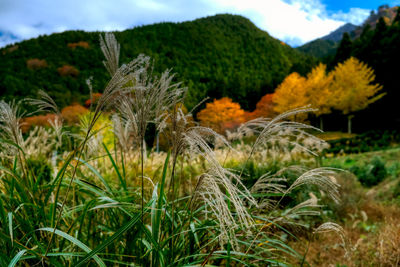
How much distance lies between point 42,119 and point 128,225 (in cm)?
1529

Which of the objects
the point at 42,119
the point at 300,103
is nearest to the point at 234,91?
the point at 300,103

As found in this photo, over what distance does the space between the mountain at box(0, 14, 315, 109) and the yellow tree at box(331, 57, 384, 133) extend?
37.5 ft

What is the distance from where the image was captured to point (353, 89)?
23.2m

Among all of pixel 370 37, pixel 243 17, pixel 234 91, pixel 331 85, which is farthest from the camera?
pixel 243 17

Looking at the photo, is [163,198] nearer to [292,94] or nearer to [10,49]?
[292,94]

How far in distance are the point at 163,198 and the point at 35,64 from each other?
3728 cm

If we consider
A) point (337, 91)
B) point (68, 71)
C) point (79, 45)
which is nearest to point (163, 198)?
point (337, 91)

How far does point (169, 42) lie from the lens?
4694 cm

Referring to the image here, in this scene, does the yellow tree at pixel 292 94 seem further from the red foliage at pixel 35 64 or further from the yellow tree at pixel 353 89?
the red foliage at pixel 35 64

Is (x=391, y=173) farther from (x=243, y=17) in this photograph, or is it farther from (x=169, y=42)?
(x=243, y=17)

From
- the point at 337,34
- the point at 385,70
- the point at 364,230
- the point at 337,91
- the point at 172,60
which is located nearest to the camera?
the point at 364,230

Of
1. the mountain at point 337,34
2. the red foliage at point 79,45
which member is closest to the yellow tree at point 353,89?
the red foliage at point 79,45

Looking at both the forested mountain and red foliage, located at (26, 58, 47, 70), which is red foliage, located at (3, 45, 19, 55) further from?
the forested mountain

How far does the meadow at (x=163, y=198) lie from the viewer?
0.91 meters
